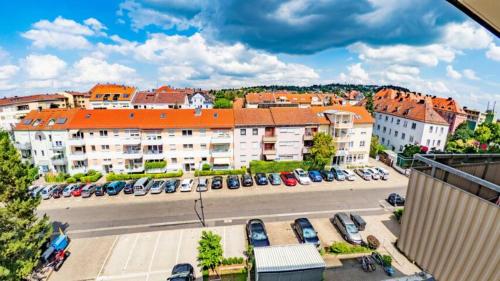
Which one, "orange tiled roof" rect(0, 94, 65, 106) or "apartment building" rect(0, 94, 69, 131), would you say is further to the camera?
"orange tiled roof" rect(0, 94, 65, 106)

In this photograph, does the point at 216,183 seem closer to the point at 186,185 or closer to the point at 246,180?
the point at 186,185

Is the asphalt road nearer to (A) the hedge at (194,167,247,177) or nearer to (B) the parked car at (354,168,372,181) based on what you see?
(B) the parked car at (354,168,372,181)

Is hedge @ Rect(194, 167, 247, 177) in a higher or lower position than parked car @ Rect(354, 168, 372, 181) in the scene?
lower

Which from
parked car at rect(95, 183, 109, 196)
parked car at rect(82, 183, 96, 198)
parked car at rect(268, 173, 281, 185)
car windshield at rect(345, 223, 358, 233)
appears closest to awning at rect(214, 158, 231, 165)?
parked car at rect(268, 173, 281, 185)

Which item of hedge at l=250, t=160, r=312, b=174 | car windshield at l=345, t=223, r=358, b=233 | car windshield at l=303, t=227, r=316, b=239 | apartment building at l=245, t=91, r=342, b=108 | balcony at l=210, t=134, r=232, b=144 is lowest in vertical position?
car windshield at l=303, t=227, r=316, b=239

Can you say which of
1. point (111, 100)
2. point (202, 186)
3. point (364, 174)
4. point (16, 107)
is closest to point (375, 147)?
point (364, 174)

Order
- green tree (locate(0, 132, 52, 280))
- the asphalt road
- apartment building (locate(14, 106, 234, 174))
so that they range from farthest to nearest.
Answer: apartment building (locate(14, 106, 234, 174)) < the asphalt road < green tree (locate(0, 132, 52, 280))

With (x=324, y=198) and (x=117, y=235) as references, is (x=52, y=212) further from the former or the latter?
(x=324, y=198)

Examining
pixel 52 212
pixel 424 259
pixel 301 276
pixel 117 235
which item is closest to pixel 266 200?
pixel 301 276
